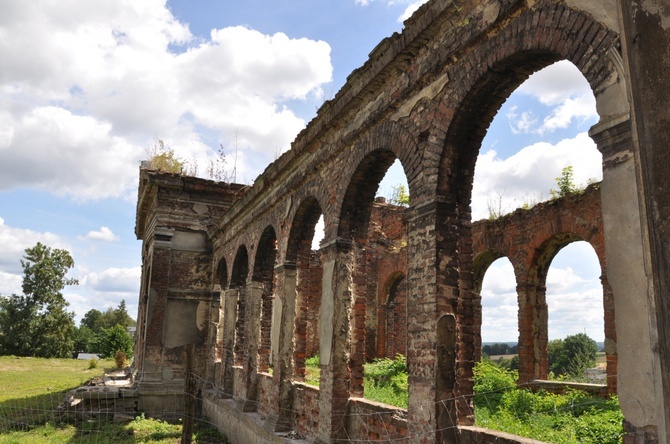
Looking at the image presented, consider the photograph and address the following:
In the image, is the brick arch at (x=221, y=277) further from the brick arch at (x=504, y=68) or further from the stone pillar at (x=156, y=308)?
the brick arch at (x=504, y=68)

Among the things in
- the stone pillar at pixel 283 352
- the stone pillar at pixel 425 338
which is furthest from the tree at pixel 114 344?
the stone pillar at pixel 425 338

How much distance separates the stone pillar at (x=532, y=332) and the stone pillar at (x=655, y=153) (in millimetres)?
12806

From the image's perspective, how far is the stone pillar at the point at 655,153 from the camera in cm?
159

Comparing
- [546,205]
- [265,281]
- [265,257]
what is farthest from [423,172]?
[546,205]

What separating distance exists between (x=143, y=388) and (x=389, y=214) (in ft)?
33.9

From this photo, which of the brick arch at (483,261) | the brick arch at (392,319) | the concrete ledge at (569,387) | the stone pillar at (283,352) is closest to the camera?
the stone pillar at (283,352)

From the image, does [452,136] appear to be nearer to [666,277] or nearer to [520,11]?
[520,11]

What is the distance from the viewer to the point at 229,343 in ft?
42.2

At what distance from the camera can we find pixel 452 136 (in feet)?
17.4

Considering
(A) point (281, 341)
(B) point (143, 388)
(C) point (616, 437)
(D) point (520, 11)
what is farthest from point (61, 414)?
(D) point (520, 11)

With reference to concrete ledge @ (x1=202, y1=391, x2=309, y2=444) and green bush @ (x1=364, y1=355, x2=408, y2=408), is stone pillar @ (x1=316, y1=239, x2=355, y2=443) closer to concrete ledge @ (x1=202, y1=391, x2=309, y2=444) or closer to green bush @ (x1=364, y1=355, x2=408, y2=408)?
concrete ledge @ (x1=202, y1=391, x2=309, y2=444)

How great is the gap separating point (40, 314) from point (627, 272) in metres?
47.8

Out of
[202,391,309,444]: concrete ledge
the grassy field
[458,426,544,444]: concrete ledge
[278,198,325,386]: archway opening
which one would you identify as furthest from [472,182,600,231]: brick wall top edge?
the grassy field

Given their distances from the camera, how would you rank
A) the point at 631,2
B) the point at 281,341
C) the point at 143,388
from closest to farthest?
the point at 631,2 < the point at 281,341 < the point at 143,388
